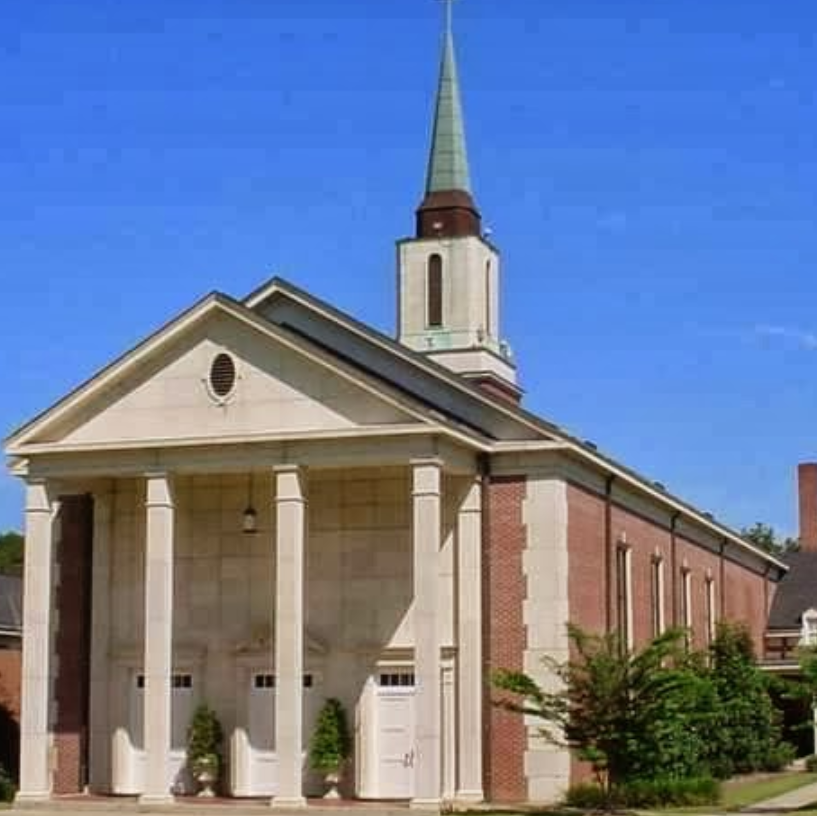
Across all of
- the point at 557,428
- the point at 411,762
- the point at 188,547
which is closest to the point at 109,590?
the point at 188,547

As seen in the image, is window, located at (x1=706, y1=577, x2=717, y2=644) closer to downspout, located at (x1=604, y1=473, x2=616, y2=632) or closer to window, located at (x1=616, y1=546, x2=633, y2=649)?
window, located at (x1=616, y1=546, x2=633, y2=649)

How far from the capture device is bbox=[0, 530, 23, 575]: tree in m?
114

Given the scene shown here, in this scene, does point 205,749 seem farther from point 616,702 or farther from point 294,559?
point 616,702

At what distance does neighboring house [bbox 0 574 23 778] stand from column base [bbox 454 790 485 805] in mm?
12786

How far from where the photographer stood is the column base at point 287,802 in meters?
36.8

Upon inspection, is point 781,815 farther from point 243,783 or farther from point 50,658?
point 50,658

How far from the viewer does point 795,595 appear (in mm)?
Result: 69812

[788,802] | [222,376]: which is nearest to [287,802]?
[222,376]

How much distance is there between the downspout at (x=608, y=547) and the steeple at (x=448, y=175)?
1330 cm

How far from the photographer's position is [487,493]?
132ft

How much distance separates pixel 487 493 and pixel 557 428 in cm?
209

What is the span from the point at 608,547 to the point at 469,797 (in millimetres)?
7542

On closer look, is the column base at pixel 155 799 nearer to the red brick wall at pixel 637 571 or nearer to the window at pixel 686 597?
the red brick wall at pixel 637 571

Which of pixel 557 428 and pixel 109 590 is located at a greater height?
pixel 557 428
